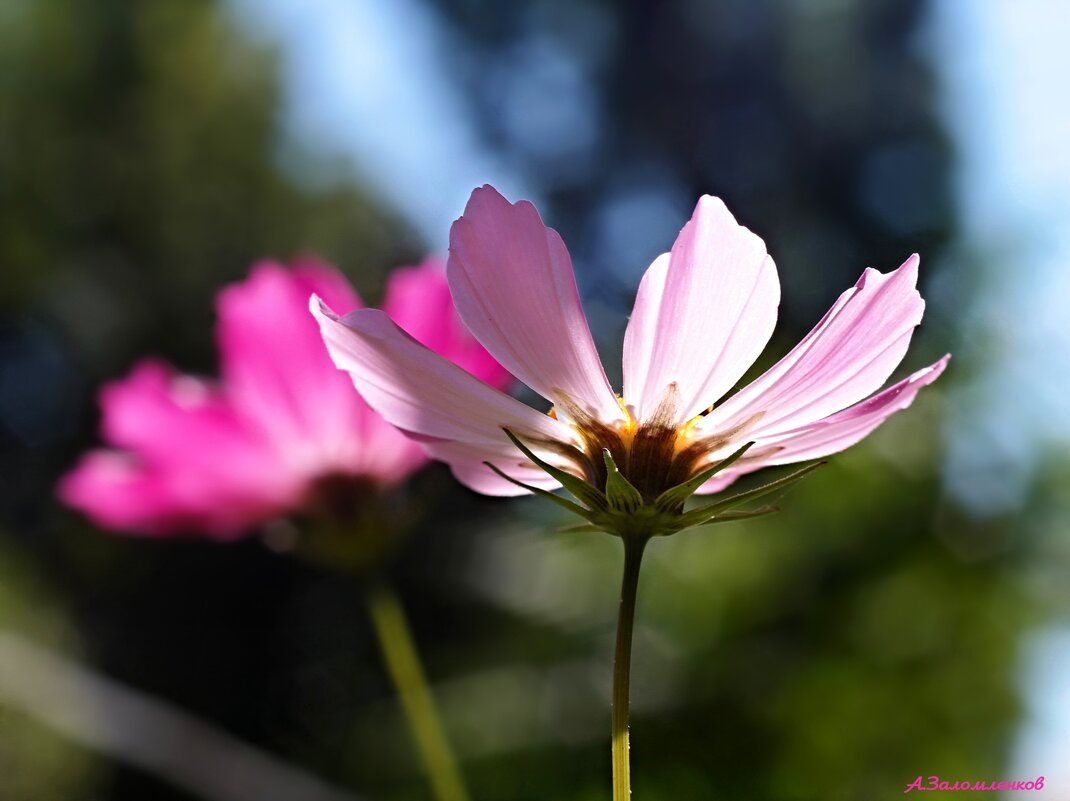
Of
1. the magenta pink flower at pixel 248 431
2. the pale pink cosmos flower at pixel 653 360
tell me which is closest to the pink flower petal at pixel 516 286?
the pale pink cosmos flower at pixel 653 360

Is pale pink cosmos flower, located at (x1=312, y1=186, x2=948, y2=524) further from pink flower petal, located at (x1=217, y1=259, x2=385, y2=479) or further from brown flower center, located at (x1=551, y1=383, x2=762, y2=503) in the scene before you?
pink flower petal, located at (x1=217, y1=259, x2=385, y2=479)

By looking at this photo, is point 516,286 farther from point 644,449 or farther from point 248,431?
point 248,431

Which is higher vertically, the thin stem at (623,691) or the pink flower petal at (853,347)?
the pink flower petal at (853,347)

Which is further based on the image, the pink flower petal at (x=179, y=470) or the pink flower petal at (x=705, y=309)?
the pink flower petal at (x=179, y=470)

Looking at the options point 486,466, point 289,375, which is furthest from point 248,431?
point 486,466

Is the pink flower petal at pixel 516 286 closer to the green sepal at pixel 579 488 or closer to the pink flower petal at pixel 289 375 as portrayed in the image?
the green sepal at pixel 579 488

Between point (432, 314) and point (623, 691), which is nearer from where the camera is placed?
point (623, 691)

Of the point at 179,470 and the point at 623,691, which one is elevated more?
the point at 179,470

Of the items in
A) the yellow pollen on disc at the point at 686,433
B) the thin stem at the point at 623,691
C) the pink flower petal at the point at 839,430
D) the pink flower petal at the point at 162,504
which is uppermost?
the pink flower petal at the point at 162,504
